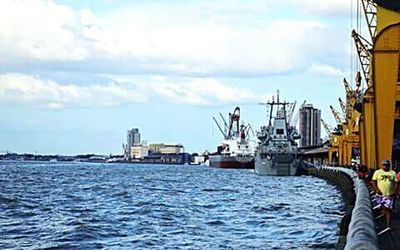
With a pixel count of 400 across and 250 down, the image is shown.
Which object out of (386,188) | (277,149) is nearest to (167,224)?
(386,188)

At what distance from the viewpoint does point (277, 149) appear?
120 metres

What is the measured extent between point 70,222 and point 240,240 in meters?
9.38

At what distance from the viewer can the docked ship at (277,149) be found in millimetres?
119312

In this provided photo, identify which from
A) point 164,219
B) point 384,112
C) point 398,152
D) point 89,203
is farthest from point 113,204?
point 398,152

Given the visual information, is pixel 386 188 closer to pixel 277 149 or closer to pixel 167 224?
pixel 167 224

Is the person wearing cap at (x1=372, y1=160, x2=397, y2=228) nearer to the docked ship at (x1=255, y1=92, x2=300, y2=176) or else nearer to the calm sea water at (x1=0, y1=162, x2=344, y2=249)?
→ the calm sea water at (x1=0, y1=162, x2=344, y2=249)

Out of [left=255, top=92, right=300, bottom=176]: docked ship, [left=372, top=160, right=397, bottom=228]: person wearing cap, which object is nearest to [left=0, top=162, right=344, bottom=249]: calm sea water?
[left=372, top=160, right=397, bottom=228]: person wearing cap

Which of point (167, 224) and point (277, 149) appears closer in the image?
point (167, 224)

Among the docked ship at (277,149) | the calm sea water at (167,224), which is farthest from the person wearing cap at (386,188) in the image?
the docked ship at (277,149)

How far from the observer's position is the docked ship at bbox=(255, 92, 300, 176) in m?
119

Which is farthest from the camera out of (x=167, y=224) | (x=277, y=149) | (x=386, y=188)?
(x=277, y=149)

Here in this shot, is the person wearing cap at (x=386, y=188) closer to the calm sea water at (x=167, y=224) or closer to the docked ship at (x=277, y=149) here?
the calm sea water at (x=167, y=224)

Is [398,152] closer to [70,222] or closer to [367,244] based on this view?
[70,222]

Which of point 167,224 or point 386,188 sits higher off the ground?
point 386,188
